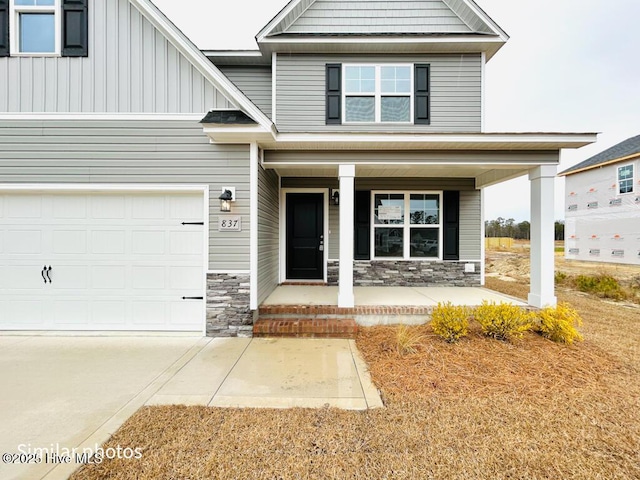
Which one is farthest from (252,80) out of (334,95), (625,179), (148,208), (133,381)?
(625,179)

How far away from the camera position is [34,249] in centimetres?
484

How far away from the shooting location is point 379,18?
22.6 ft

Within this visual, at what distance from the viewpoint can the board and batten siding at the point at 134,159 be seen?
15.4 ft

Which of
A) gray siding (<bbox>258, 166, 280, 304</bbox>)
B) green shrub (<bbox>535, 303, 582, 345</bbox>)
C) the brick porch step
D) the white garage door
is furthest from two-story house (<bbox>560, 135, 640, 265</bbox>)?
the white garage door

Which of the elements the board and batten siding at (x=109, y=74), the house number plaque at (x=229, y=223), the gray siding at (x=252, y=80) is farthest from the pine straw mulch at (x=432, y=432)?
the gray siding at (x=252, y=80)

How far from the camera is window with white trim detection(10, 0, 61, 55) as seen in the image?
464 cm

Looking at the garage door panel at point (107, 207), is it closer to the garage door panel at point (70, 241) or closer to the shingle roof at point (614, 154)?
the garage door panel at point (70, 241)

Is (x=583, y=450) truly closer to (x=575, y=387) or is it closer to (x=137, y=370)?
(x=575, y=387)

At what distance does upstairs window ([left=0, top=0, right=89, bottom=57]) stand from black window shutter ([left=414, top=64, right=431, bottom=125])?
6.15m

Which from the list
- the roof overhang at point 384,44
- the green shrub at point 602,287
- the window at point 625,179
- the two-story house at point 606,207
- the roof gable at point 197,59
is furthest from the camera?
the window at point 625,179

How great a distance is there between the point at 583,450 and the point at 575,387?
114cm

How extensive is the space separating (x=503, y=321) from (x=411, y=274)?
3.23 metres

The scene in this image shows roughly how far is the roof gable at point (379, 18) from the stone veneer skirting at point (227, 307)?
5795 millimetres

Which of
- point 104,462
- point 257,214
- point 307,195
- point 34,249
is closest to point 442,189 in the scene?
point 307,195
